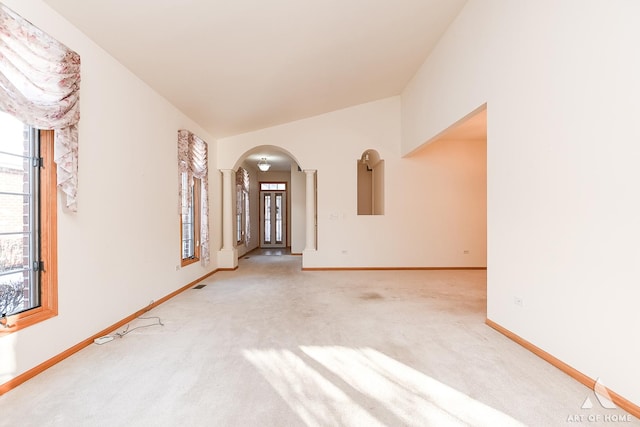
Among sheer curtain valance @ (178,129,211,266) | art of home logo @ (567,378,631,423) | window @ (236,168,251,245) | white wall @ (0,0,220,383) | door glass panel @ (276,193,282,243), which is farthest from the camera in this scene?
door glass panel @ (276,193,282,243)

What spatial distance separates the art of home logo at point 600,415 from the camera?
1771 millimetres

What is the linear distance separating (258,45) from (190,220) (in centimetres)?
319

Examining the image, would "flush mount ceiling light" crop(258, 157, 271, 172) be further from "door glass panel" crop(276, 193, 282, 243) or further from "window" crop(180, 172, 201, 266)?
"window" crop(180, 172, 201, 266)

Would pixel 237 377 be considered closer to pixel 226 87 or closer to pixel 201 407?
pixel 201 407

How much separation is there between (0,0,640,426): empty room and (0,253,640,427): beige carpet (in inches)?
0.8

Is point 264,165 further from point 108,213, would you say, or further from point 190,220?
point 108,213

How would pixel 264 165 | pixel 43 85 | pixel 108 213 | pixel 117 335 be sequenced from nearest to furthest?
1. pixel 43 85
2. pixel 117 335
3. pixel 108 213
4. pixel 264 165

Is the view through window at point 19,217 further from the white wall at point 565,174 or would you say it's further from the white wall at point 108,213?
→ the white wall at point 565,174

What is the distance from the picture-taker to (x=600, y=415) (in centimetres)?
182

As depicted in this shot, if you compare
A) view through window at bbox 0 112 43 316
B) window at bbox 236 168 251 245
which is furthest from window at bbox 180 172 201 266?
window at bbox 236 168 251 245

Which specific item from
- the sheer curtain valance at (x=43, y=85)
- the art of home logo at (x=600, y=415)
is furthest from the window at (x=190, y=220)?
the art of home logo at (x=600, y=415)

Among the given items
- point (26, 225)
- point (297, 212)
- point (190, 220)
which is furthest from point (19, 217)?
point (297, 212)

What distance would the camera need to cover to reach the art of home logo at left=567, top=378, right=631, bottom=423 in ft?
5.81

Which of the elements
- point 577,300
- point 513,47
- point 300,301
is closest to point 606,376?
point 577,300
